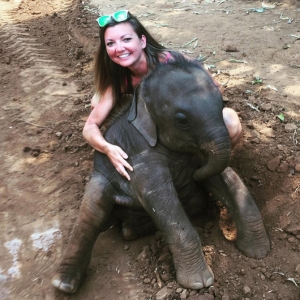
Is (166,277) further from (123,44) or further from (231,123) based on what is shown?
(123,44)

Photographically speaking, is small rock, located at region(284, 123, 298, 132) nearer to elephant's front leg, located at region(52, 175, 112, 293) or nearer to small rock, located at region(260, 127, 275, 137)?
small rock, located at region(260, 127, 275, 137)

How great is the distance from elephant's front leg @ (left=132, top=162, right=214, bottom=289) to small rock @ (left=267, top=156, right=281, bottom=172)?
981 millimetres

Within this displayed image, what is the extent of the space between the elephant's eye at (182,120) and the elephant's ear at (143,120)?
244 mm

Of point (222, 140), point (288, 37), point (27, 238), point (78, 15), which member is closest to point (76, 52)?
point (78, 15)

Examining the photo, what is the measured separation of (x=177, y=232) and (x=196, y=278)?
304mm

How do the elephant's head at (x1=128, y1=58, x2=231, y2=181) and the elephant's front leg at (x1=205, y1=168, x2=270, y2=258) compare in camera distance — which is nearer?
the elephant's head at (x1=128, y1=58, x2=231, y2=181)

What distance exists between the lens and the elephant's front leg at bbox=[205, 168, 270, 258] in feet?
9.48

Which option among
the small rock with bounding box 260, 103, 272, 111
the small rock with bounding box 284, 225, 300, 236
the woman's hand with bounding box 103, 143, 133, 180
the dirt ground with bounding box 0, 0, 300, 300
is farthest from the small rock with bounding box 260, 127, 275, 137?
the woman's hand with bounding box 103, 143, 133, 180

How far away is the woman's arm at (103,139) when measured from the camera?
287 cm

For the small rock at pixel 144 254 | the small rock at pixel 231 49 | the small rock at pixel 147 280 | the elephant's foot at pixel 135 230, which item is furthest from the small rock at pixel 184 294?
the small rock at pixel 231 49

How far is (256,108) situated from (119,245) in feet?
5.91

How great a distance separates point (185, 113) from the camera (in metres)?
2.50

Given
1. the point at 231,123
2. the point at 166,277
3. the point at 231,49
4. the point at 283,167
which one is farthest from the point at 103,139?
the point at 231,49

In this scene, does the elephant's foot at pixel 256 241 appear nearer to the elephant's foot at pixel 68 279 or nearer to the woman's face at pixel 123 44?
the elephant's foot at pixel 68 279
